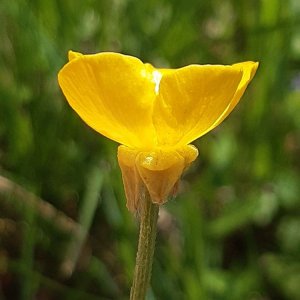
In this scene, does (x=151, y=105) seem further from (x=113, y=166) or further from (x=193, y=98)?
(x=113, y=166)

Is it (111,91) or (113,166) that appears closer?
(111,91)

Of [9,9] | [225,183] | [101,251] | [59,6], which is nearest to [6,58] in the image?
[9,9]

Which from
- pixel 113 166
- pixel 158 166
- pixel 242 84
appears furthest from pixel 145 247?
pixel 113 166

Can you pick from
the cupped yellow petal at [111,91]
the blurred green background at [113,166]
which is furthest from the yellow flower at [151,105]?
the blurred green background at [113,166]

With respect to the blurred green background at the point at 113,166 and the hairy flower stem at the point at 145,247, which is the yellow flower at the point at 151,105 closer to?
the hairy flower stem at the point at 145,247

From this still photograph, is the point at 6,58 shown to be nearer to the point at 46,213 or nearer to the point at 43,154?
the point at 43,154

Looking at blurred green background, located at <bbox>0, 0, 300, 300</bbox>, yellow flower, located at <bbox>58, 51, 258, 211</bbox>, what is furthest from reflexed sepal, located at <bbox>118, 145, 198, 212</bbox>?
blurred green background, located at <bbox>0, 0, 300, 300</bbox>
